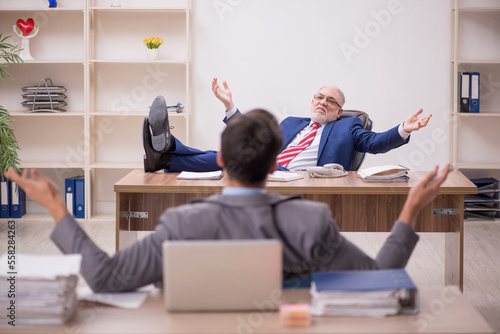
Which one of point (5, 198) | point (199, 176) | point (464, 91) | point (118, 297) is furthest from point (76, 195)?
point (118, 297)

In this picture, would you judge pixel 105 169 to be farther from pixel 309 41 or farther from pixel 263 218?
pixel 263 218

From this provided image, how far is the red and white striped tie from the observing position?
387 centimetres

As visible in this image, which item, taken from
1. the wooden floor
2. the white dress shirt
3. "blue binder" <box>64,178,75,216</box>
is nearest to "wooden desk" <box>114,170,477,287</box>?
the wooden floor

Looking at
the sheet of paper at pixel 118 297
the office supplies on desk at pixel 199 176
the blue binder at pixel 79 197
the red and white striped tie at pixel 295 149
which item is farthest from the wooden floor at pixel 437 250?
the sheet of paper at pixel 118 297

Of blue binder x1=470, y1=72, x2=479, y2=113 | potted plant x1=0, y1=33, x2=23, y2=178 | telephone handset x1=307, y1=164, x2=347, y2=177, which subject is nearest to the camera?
telephone handset x1=307, y1=164, x2=347, y2=177

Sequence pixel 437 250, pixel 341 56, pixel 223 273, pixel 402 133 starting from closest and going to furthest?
pixel 223 273 < pixel 402 133 < pixel 437 250 < pixel 341 56

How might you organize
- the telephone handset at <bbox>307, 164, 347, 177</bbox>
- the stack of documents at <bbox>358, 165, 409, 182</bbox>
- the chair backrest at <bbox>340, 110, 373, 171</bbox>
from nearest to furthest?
the stack of documents at <bbox>358, 165, 409, 182</bbox>
the telephone handset at <bbox>307, 164, 347, 177</bbox>
the chair backrest at <bbox>340, 110, 373, 171</bbox>

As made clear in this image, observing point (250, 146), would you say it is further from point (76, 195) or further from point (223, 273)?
point (76, 195)

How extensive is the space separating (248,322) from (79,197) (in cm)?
406

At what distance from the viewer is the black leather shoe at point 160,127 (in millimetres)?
3012

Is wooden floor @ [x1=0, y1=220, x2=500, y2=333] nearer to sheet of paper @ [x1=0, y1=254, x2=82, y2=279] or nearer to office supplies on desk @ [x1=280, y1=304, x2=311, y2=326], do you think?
office supplies on desk @ [x1=280, y1=304, x2=311, y2=326]

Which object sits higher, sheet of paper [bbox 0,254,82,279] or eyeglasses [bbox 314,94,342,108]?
eyeglasses [bbox 314,94,342,108]

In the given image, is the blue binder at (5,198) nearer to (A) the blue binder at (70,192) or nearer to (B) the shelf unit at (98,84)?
(B) the shelf unit at (98,84)

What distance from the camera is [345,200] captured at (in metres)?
2.76
